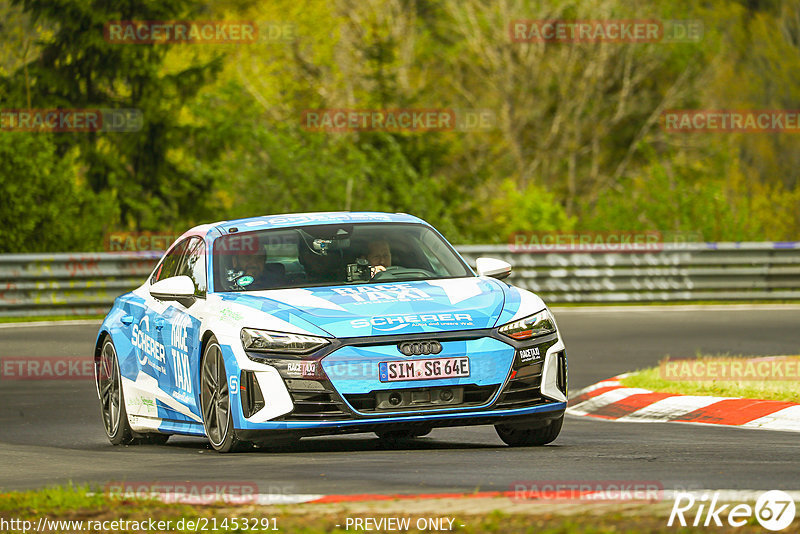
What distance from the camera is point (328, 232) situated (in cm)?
996

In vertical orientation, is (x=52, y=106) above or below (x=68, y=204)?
above

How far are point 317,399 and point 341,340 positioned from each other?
0.37 m

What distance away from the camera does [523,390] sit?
29.2 feet

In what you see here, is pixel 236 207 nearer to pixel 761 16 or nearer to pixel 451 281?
pixel 451 281

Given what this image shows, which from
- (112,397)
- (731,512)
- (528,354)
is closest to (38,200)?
(112,397)

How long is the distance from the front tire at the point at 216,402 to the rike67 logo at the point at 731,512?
3394 mm

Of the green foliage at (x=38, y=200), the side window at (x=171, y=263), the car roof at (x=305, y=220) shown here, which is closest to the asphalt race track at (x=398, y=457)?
the side window at (x=171, y=263)

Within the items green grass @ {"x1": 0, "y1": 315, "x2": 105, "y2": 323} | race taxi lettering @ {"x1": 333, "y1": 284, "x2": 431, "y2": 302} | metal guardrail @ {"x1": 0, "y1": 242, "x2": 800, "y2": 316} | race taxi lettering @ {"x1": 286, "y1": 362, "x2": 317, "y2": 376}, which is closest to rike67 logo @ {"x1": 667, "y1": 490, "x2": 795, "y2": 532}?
race taxi lettering @ {"x1": 286, "y1": 362, "x2": 317, "y2": 376}

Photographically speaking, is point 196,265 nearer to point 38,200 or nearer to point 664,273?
point 664,273

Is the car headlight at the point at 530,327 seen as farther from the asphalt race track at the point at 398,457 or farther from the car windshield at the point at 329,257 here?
the car windshield at the point at 329,257

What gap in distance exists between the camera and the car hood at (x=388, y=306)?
859cm

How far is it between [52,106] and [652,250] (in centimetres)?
1387

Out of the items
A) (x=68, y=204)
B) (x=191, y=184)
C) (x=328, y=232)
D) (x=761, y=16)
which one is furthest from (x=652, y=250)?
(x=761, y=16)

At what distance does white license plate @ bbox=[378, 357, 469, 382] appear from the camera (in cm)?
855
